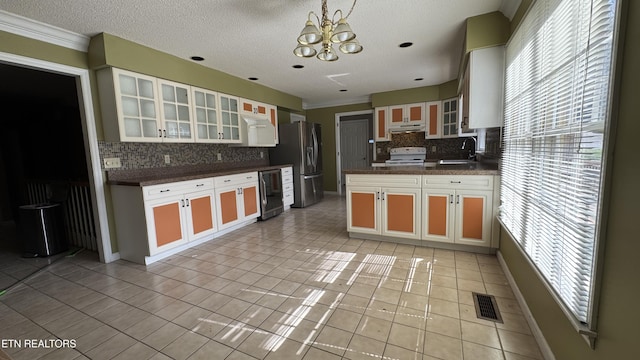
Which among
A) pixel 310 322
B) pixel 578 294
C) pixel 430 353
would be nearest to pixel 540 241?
pixel 578 294

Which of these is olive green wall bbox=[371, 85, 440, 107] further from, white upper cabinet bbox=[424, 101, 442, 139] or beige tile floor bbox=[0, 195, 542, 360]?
beige tile floor bbox=[0, 195, 542, 360]

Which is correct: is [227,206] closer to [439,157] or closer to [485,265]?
[485,265]

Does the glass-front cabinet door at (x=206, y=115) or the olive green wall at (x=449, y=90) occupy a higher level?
the olive green wall at (x=449, y=90)

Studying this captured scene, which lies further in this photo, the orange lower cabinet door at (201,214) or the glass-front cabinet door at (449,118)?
the glass-front cabinet door at (449,118)

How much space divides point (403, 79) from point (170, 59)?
3.70 meters

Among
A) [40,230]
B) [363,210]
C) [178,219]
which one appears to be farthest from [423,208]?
[40,230]

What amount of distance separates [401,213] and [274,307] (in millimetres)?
1840

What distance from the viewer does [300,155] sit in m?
5.35

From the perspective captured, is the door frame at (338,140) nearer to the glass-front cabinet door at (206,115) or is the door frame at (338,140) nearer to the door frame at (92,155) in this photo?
the glass-front cabinet door at (206,115)

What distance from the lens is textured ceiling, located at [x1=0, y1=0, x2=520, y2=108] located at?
2221 millimetres

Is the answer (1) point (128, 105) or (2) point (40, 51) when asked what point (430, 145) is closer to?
(1) point (128, 105)

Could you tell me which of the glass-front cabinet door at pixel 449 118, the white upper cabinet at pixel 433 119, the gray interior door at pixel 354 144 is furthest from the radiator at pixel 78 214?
the glass-front cabinet door at pixel 449 118

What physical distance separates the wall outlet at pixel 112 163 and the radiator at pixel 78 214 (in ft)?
1.36

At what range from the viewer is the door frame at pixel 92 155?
2.76 metres
